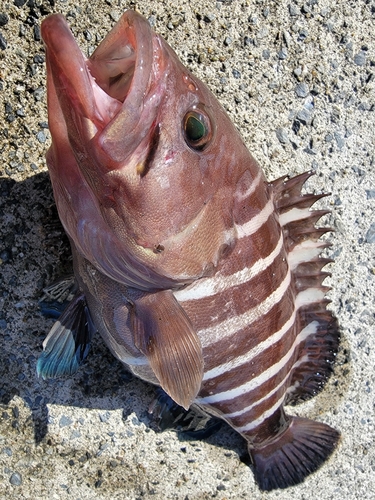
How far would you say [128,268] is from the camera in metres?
1.41

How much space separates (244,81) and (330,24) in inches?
18.6

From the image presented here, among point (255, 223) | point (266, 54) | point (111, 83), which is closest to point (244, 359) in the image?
point (255, 223)

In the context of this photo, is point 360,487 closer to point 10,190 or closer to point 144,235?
point 144,235

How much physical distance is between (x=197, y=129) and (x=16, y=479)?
67.2 inches

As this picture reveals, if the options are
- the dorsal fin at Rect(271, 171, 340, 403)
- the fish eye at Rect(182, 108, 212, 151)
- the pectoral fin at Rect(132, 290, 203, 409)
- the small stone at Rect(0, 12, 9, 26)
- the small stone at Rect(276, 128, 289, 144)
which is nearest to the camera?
the fish eye at Rect(182, 108, 212, 151)

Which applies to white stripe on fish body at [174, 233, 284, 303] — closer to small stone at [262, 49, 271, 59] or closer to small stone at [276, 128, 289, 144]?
small stone at [276, 128, 289, 144]

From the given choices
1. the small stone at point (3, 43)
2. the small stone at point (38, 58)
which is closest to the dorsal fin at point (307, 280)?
the small stone at point (38, 58)

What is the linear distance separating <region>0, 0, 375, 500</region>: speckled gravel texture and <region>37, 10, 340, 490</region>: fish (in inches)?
9.8

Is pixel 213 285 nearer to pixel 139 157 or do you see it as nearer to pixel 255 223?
pixel 255 223

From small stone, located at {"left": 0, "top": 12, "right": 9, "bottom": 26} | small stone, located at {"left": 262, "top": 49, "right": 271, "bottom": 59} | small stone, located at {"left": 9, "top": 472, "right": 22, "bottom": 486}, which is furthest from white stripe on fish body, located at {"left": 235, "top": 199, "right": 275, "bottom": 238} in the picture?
small stone, located at {"left": 9, "top": 472, "right": 22, "bottom": 486}

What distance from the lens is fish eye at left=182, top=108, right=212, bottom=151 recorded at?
1.23m

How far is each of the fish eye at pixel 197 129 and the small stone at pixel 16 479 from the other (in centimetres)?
165

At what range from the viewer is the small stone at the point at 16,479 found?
6.91 ft

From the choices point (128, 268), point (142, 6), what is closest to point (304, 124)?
point (142, 6)
